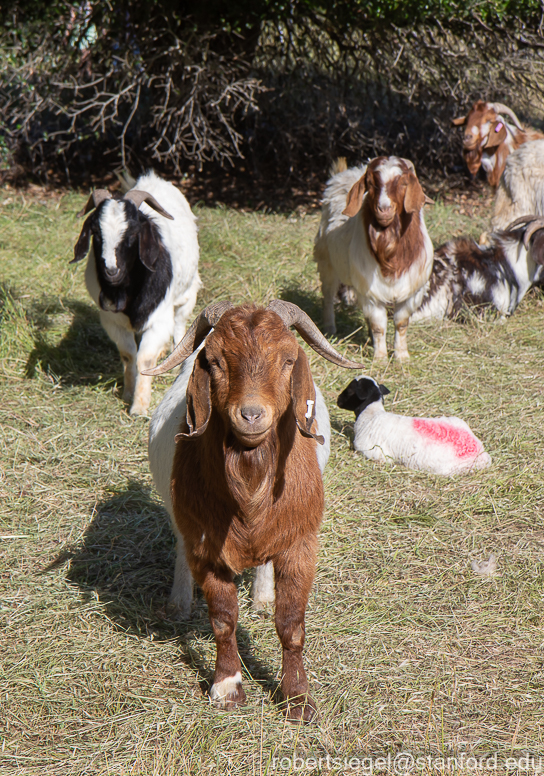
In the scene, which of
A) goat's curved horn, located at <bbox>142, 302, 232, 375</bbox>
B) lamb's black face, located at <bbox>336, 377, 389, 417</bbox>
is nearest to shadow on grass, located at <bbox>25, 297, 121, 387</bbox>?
lamb's black face, located at <bbox>336, 377, 389, 417</bbox>

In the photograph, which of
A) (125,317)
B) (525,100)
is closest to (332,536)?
(125,317)

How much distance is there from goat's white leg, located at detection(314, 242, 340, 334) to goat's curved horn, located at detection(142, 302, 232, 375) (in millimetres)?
4142

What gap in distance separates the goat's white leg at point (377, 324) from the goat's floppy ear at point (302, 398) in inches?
144

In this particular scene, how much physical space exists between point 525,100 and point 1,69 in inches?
290

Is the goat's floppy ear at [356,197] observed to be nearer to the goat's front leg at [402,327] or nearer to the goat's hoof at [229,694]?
the goat's front leg at [402,327]

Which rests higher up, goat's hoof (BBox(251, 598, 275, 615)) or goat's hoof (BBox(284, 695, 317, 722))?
goat's hoof (BBox(284, 695, 317, 722))

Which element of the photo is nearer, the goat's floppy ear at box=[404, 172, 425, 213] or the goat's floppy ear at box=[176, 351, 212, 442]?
the goat's floppy ear at box=[176, 351, 212, 442]

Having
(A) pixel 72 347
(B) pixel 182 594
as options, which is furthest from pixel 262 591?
(A) pixel 72 347

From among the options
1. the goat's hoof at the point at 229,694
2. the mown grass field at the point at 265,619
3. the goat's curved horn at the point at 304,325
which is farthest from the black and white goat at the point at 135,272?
the goat's hoof at the point at 229,694

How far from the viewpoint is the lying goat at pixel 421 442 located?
4.39m

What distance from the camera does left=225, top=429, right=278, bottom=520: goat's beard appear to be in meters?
2.37

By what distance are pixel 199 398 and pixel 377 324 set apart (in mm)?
3869

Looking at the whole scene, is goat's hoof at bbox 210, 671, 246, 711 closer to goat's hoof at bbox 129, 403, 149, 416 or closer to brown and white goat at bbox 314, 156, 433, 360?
goat's hoof at bbox 129, 403, 149, 416

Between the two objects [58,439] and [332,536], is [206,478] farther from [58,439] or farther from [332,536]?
[58,439]
